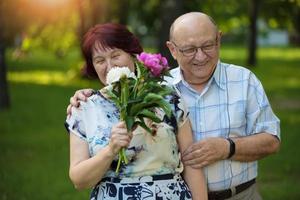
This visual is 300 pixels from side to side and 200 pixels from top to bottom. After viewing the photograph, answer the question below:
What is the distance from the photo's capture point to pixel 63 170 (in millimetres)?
10070

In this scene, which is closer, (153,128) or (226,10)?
(153,128)

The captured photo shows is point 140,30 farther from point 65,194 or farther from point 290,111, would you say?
point 65,194

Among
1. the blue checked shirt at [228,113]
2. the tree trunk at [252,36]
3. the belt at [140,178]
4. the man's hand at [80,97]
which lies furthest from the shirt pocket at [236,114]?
the tree trunk at [252,36]

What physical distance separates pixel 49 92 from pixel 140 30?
56.0ft

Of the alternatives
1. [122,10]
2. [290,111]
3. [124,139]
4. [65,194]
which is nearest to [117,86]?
[124,139]

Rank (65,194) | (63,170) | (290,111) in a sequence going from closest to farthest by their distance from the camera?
(65,194) < (63,170) < (290,111)

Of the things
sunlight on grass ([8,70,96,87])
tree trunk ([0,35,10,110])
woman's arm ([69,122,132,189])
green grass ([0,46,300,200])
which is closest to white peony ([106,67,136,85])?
woman's arm ([69,122,132,189])

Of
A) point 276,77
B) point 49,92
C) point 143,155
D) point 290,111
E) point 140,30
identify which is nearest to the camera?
point 143,155

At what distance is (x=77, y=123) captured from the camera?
356 centimetres

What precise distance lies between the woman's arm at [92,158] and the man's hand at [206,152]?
0.54m

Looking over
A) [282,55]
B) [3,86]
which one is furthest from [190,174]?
[282,55]

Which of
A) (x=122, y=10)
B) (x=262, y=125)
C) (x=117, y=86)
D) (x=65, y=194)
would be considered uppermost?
(x=122, y=10)

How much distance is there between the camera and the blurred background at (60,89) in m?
9.36

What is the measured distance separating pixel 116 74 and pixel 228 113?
3.13ft
